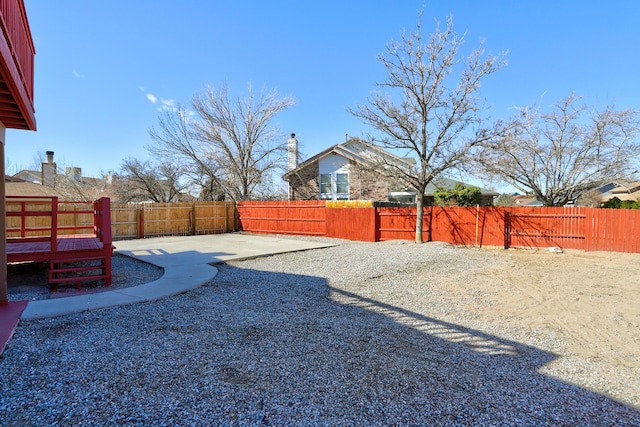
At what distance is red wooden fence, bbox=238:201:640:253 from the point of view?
11574 millimetres

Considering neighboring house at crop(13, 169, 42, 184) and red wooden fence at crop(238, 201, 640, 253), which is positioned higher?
neighboring house at crop(13, 169, 42, 184)

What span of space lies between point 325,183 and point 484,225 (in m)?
11.9

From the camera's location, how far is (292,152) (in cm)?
2367

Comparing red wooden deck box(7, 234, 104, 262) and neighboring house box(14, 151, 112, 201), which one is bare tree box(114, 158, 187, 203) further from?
red wooden deck box(7, 234, 104, 262)

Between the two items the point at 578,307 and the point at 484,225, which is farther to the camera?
the point at 484,225

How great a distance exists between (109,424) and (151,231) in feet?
54.1

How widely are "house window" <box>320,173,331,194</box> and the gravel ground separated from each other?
691 inches

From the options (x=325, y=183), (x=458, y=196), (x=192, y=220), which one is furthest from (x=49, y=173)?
(x=458, y=196)

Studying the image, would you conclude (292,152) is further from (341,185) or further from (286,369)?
(286,369)

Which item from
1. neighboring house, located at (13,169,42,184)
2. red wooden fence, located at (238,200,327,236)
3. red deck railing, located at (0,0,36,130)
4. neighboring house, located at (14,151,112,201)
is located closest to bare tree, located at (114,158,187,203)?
neighboring house, located at (14,151,112,201)

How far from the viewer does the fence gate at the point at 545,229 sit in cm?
1198

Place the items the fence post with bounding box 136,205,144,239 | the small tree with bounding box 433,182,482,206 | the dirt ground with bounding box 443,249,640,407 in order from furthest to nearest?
the small tree with bounding box 433,182,482,206
the fence post with bounding box 136,205,144,239
the dirt ground with bounding box 443,249,640,407

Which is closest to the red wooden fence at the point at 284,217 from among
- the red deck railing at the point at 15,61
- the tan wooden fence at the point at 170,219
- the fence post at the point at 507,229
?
the tan wooden fence at the point at 170,219

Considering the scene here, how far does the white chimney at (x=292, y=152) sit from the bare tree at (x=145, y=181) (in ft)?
23.7
